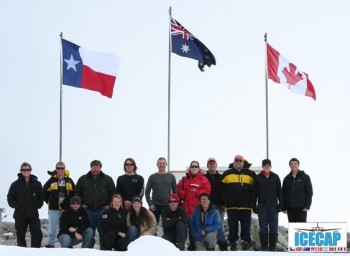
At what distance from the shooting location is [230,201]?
1572cm

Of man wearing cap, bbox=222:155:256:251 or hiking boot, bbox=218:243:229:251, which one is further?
hiking boot, bbox=218:243:229:251

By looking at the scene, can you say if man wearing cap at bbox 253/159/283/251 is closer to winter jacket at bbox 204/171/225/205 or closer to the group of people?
the group of people

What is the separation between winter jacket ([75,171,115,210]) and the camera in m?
15.4

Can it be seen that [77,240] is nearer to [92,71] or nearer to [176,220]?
[176,220]

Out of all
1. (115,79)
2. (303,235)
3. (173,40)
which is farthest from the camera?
(173,40)

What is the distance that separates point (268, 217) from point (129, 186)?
8.91ft

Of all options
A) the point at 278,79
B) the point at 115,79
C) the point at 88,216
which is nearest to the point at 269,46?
the point at 278,79

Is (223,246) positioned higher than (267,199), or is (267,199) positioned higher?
(267,199)

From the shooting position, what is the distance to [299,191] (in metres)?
15.8

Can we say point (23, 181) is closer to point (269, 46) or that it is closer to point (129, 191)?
point (129, 191)

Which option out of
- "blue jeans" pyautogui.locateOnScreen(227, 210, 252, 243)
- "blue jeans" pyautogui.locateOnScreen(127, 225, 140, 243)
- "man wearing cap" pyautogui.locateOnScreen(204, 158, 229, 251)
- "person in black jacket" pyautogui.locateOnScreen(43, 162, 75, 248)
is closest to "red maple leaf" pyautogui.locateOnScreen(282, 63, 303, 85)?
"man wearing cap" pyautogui.locateOnScreen(204, 158, 229, 251)

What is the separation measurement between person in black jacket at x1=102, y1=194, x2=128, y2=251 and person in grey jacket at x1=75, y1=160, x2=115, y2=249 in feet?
1.50

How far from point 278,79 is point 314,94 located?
107 centimetres

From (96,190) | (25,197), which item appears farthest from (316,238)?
(25,197)
